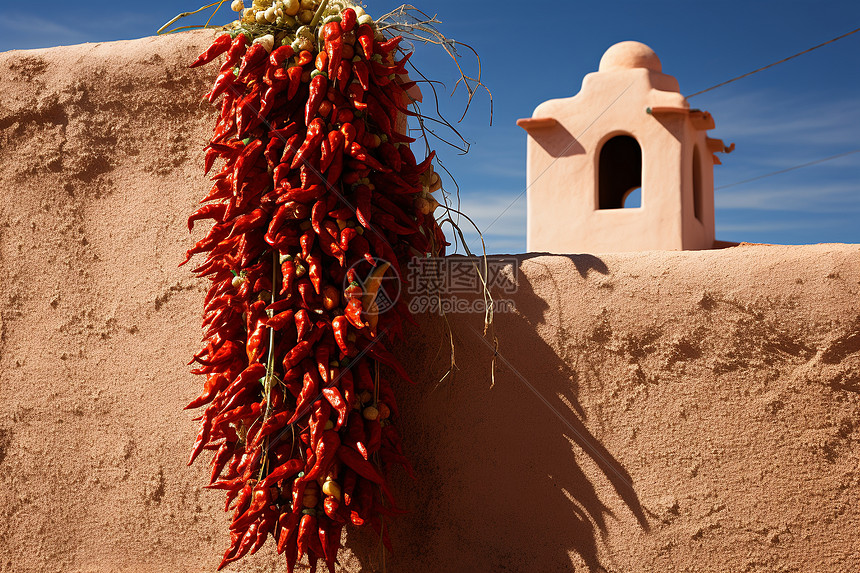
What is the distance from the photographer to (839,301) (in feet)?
6.10

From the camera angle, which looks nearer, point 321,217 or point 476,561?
point 321,217

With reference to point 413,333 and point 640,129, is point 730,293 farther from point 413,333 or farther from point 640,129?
point 640,129

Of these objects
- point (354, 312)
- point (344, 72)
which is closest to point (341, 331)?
point (354, 312)

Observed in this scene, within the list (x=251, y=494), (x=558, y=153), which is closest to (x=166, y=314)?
(x=251, y=494)

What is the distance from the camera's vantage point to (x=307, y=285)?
6.31 ft

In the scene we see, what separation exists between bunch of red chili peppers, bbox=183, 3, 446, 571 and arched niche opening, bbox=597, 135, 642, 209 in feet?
30.0

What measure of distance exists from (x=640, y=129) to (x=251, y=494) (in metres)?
7.19

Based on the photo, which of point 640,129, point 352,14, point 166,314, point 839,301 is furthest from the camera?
point 640,129

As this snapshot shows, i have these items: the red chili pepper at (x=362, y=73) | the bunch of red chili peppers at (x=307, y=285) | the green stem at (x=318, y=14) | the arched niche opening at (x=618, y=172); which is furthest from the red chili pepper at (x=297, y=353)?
the arched niche opening at (x=618, y=172)

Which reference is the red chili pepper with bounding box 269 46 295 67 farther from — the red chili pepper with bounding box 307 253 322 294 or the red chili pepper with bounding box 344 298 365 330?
the red chili pepper with bounding box 344 298 365 330

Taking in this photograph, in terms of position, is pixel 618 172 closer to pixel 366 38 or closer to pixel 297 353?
Result: pixel 366 38

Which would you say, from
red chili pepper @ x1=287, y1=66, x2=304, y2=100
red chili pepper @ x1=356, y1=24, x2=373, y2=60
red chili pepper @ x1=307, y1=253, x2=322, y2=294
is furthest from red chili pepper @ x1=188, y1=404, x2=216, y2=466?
red chili pepper @ x1=356, y1=24, x2=373, y2=60

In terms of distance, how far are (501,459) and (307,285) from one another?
818mm

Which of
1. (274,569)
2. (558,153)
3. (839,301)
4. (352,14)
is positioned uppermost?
(558,153)
